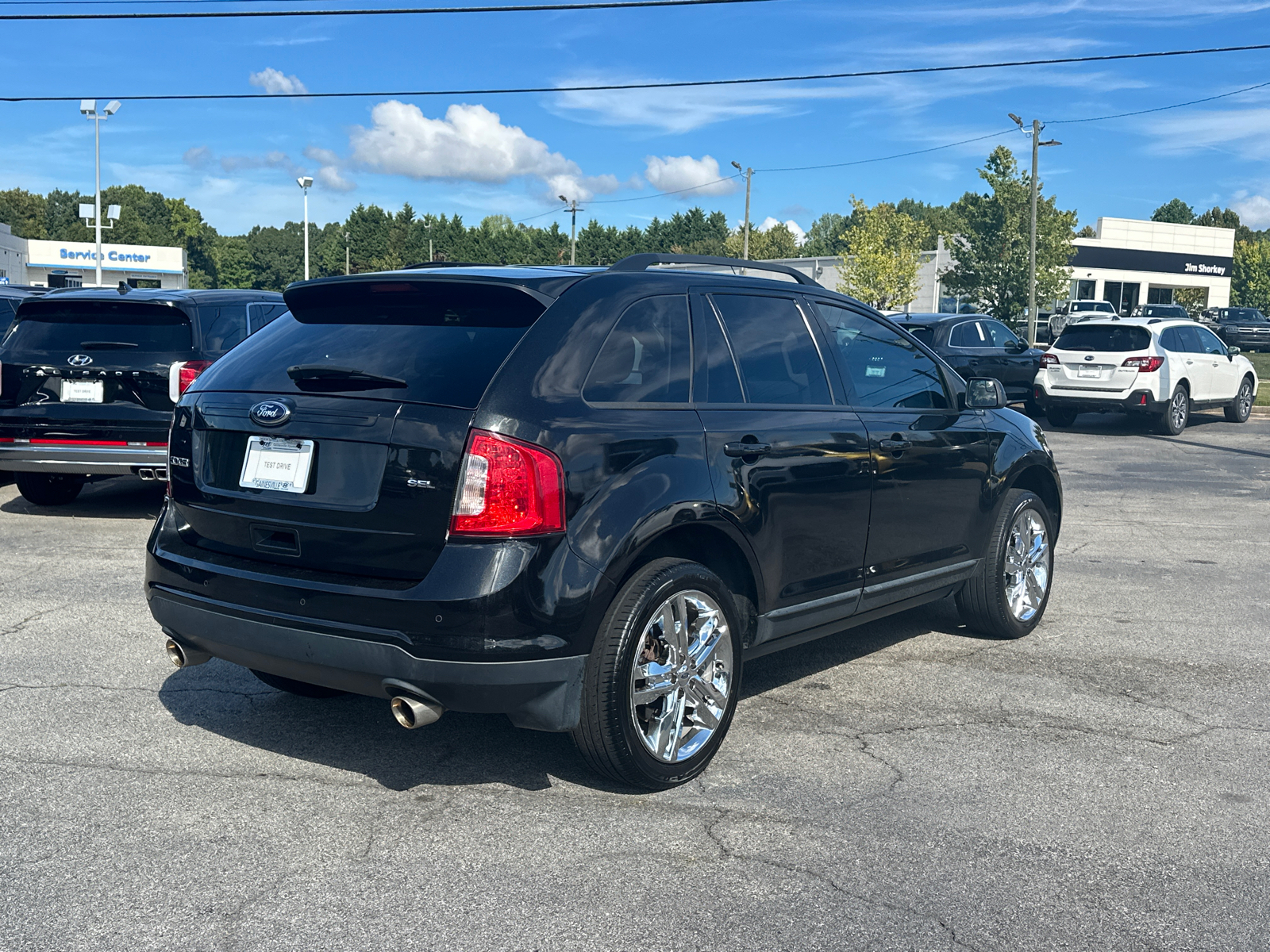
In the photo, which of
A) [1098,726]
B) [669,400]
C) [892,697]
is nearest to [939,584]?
[892,697]

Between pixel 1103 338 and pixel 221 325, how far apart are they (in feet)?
46.0

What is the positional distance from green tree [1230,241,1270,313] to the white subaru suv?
8365 centimetres

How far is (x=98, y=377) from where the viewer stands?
29.8ft

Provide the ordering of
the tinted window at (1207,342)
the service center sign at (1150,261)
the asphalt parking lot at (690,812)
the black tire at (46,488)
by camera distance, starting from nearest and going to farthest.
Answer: the asphalt parking lot at (690,812), the black tire at (46,488), the tinted window at (1207,342), the service center sign at (1150,261)

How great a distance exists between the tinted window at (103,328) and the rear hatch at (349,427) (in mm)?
5191

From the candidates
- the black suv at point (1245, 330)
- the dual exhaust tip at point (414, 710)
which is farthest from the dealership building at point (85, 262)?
the dual exhaust tip at point (414, 710)

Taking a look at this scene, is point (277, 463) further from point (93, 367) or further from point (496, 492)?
point (93, 367)

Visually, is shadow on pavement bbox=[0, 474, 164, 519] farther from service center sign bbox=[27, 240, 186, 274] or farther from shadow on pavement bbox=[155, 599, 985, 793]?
service center sign bbox=[27, 240, 186, 274]

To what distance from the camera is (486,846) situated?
3.69 m

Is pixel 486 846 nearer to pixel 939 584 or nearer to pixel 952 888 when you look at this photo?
pixel 952 888

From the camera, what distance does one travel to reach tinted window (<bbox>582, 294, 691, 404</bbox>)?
4098 millimetres

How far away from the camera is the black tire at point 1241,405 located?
20766 millimetres

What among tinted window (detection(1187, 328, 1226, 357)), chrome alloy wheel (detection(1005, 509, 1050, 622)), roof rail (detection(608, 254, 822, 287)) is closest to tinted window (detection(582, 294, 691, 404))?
roof rail (detection(608, 254, 822, 287))

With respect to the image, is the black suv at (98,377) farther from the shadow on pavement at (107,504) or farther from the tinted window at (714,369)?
the tinted window at (714,369)
